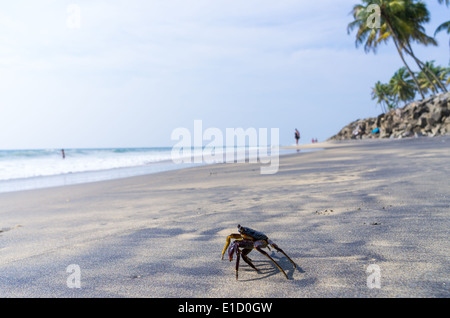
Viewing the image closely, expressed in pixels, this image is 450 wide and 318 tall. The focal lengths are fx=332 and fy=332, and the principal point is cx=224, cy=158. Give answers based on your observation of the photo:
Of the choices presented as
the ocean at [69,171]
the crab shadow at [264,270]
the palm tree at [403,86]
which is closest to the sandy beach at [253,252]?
the crab shadow at [264,270]

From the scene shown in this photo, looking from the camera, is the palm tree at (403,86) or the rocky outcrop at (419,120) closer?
the rocky outcrop at (419,120)

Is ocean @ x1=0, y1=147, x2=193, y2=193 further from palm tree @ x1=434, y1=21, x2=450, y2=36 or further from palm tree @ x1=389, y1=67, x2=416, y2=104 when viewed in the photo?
palm tree @ x1=389, y1=67, x2=416, y2=104

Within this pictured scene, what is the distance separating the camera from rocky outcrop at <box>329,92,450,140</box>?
25.5 m

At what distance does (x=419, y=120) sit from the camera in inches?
1096

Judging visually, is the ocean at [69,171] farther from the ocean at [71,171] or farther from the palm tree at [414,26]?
the palm tree at [414,26]

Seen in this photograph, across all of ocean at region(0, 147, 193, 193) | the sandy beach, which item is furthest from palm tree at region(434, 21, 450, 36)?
the sandy beach

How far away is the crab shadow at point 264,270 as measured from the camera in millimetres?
2355

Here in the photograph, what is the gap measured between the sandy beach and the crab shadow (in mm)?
11

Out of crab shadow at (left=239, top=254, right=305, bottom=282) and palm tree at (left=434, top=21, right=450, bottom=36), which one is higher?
palm tree at (left=434, top=21, right=450, bottom=36)

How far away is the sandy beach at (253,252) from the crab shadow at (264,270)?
0.01 meters

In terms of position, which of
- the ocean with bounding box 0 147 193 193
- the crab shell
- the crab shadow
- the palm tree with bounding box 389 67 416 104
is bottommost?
the ocean with bounding box 0 147 193 193

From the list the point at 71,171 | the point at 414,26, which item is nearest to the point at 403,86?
the point at 414,26
